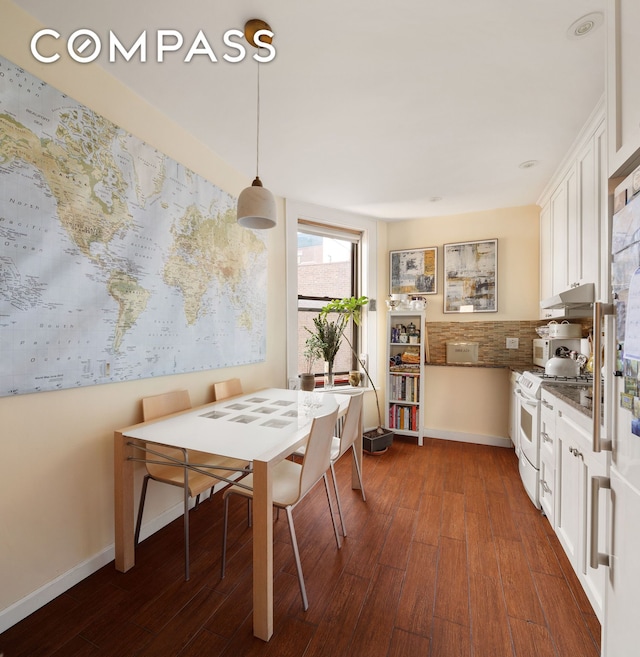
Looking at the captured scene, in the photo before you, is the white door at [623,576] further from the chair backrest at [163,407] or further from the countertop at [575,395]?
the chair backrest at [163,407]

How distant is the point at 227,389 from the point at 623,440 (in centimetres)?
232

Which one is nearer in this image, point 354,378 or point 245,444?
point 245,444

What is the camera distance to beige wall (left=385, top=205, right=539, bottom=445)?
A: 142 inches

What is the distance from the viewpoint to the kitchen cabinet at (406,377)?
3.79 m

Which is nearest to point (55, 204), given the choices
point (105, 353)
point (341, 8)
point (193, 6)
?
point (105, 353)

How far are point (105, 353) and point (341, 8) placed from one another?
197 cm

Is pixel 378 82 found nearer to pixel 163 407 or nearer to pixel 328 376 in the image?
pixel 163 407

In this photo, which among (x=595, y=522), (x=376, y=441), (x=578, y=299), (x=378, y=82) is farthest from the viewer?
(x=376, y=441)

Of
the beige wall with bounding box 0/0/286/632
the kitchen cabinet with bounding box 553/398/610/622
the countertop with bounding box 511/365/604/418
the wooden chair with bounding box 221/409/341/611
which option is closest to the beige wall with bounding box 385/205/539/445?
the countertop with bounding box 511/365/604/418

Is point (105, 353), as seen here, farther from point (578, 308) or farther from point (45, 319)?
point (578, 308)

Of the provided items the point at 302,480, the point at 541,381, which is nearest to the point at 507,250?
the point at 541,381

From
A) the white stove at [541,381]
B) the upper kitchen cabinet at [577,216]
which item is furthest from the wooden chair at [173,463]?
the upper kitchen cabinet at [577,216]

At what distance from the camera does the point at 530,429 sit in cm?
246

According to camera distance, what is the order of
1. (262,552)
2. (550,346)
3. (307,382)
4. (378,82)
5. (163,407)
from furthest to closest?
(307,382)
(550,346)
(163,407)
(378,82)
(262,552)
